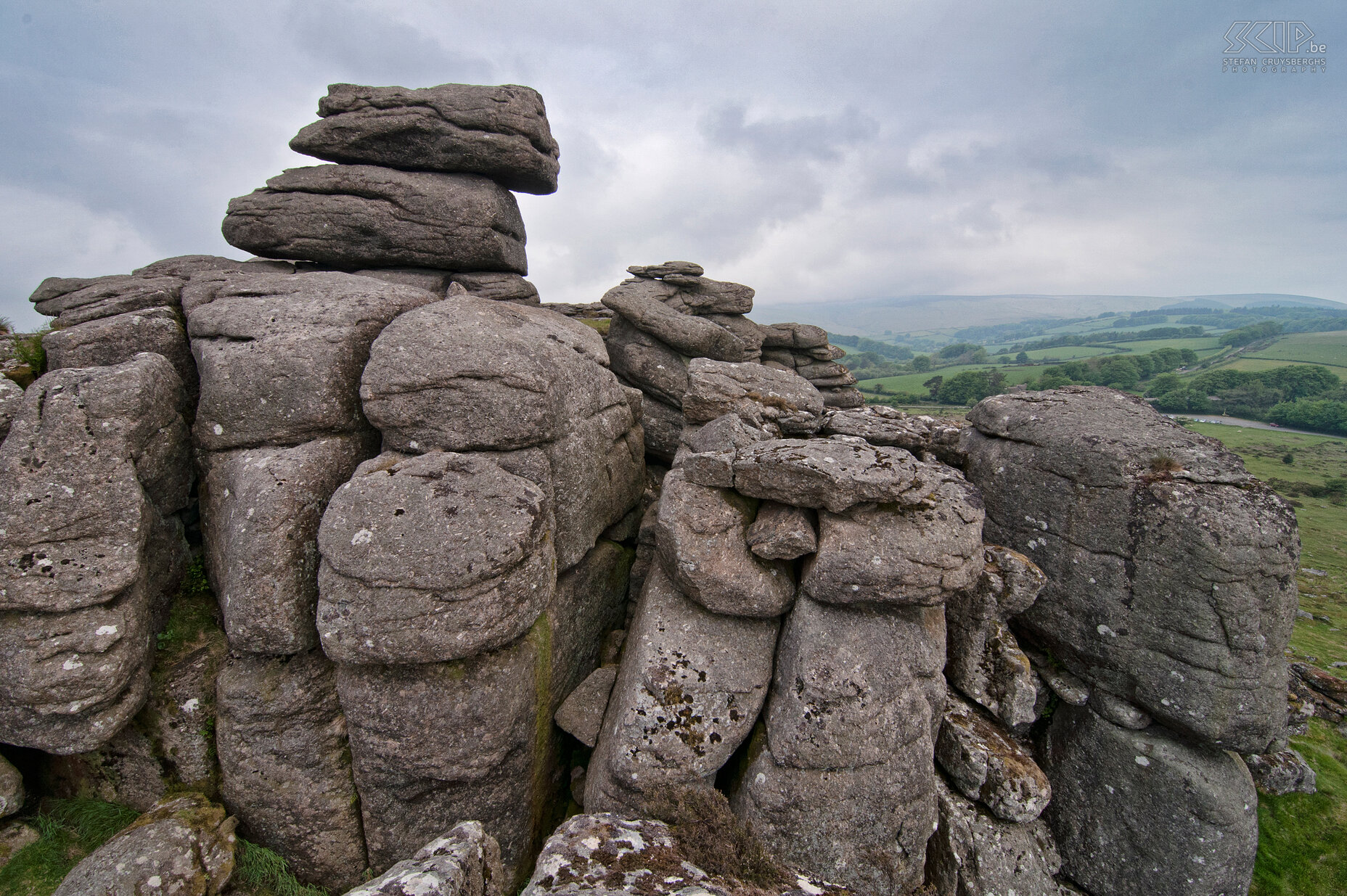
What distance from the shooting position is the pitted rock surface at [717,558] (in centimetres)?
1052

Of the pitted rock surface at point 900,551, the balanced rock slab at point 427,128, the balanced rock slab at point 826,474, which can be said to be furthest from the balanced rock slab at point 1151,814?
the balanced rock slab at point 427,128

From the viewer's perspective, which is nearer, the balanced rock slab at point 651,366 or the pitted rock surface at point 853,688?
the pitted rock surface at point 853,688

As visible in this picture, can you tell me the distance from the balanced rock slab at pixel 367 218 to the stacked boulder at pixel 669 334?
17.7 feet

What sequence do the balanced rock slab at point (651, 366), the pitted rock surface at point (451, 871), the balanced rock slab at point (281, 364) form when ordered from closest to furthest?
the pitted rock surface at point (451, 871)
the balanced rock slab at point (281, 364)
the balanced rock slab at point (651, 366)

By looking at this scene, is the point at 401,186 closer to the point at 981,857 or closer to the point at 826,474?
the point at 826,474

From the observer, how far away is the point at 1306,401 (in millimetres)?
161000

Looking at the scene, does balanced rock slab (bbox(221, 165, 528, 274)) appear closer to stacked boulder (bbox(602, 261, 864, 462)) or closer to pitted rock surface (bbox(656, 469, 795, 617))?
stacked boulder (bbox(602, 261, 864, 462))

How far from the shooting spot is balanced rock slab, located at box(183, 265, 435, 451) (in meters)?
11.1

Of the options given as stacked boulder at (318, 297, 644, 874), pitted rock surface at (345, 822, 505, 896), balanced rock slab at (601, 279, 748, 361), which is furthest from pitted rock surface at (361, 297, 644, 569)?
balanced rock slab at (601, 279, 748, 361)

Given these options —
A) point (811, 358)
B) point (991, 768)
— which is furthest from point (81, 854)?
point (811, 358)

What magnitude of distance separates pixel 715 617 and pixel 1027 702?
21.7 ft

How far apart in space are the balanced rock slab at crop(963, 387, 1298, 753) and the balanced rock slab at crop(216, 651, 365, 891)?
14.5 m

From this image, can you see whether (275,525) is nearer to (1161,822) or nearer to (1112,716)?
(1112,716)

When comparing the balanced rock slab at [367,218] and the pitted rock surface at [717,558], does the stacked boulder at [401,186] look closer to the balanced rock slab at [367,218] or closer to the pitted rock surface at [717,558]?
the balanced rock slab at [367,218]
